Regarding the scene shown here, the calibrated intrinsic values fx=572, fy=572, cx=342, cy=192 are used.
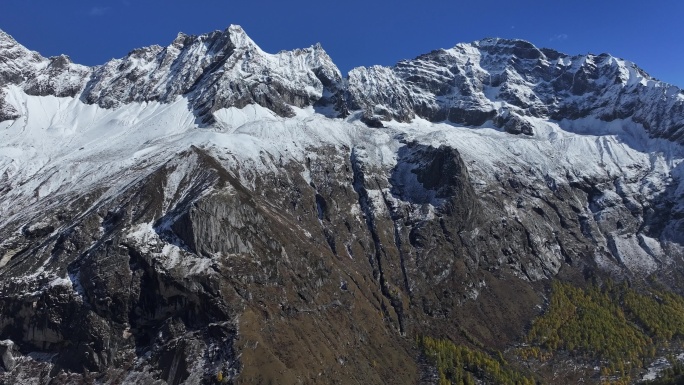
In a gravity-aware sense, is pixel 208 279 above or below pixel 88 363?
above

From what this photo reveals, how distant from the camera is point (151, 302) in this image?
148500 mm

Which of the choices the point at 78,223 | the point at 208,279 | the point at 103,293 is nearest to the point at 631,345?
the point at 208,279

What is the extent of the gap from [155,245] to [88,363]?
34.7m

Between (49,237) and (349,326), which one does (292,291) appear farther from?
(49,237)

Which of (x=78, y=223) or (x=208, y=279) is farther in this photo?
(x=78, y=223)

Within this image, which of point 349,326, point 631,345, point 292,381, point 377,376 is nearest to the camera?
point 292,381

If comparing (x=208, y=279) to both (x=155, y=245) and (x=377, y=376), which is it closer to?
(x=155, y=245)

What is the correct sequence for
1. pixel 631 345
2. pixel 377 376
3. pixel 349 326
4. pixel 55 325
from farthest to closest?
pixel 631 345, pixel 349 326, pixel 377 376, pixel 55 325

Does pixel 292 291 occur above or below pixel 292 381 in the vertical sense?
above

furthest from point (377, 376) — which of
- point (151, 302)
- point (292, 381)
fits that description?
point (151, 302)

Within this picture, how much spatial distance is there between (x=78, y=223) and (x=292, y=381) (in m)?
84.8

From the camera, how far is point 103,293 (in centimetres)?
14712

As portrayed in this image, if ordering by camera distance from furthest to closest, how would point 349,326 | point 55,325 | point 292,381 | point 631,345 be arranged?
point 631,345 → point 349,326 → point 55,325 → point 292,381

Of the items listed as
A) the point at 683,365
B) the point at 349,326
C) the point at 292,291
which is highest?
the point at 292,291
